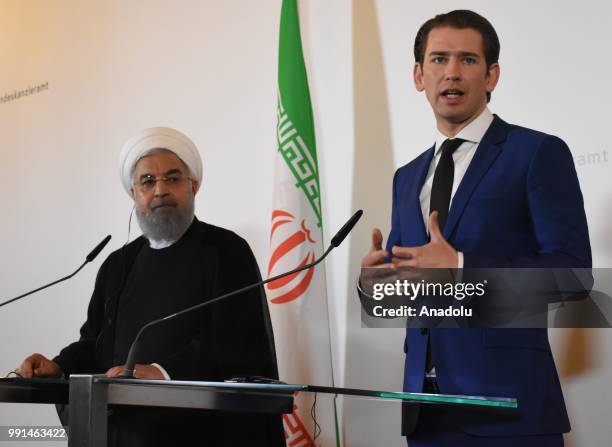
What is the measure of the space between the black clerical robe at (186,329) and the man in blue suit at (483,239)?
68 cm

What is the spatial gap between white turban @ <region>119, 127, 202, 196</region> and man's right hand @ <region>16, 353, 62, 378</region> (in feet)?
3.17

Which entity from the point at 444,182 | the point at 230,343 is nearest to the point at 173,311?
the point at 230,343

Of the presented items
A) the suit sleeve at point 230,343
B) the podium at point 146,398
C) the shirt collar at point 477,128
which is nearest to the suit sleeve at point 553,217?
the shirt collar at point 477,128

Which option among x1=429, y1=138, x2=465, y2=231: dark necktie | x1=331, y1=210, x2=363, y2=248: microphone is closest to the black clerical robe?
x1=429, y1=138, x2=465, y2=231: dark necktie

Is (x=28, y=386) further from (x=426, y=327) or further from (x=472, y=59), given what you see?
→ (x=472, y=59)

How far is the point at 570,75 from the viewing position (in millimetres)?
3117

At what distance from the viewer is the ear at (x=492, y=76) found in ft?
9.84

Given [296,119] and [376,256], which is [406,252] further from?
[296,119]

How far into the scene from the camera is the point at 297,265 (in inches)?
139

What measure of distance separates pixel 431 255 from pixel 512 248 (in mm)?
358

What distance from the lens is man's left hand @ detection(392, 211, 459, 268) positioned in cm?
230

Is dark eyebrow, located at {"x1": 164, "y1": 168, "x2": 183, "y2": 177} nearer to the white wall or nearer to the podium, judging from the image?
the white wall

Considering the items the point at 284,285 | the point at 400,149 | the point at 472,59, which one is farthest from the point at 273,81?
the point at 472,59

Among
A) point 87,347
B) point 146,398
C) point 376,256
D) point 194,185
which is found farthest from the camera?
point 194,185
